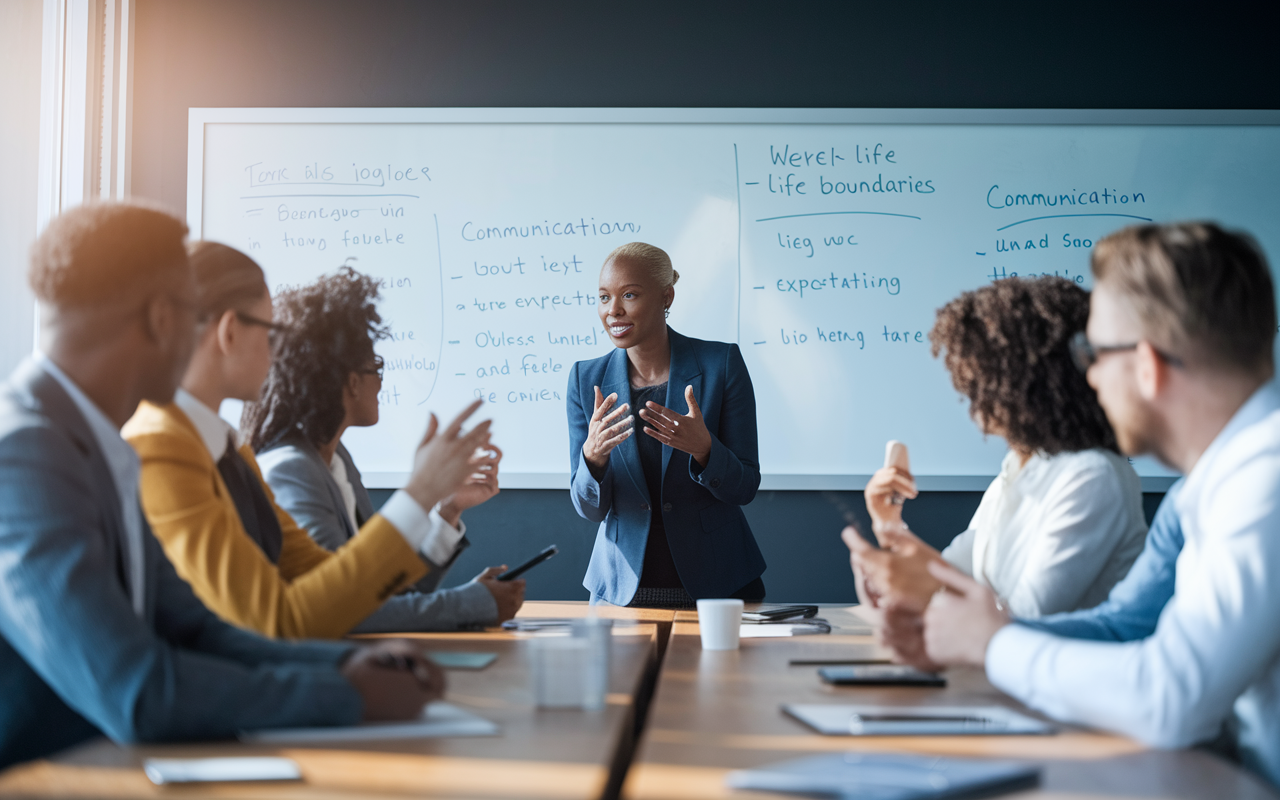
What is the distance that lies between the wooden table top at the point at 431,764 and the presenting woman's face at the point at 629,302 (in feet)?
5.12

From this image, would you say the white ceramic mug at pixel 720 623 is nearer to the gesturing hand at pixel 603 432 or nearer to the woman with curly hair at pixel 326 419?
the woman with curly hair at pixel 326 419

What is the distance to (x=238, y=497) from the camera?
1.66 meters

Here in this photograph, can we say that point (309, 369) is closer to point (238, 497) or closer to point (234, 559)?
point (238, 497)

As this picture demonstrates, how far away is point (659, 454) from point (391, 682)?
1570 mm

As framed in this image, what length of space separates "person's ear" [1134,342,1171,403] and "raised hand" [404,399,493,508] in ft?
3.05

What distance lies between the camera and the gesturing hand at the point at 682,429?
2402 millimetres

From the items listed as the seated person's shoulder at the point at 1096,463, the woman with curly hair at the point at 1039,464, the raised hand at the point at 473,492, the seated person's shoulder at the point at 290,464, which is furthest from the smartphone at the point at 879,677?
the seated person's shoulder at the point at 290,464

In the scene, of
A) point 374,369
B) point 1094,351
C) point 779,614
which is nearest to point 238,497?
point 374,369

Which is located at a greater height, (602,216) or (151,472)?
(602,216)

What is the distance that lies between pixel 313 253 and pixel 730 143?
1564 millimetres

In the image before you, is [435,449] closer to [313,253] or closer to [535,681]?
[535,681]

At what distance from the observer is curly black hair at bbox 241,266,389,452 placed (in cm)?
204

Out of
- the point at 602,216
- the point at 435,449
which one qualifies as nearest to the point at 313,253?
the point at 602,216

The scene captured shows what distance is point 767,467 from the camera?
138 inches
